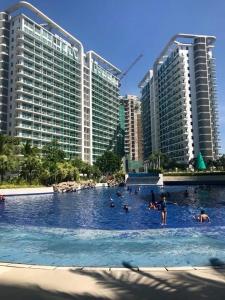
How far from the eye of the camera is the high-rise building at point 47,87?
420ft

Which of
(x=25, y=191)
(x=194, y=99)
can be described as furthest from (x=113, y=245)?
(x=194, y=99)

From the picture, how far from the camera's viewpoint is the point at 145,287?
10906 millimetres

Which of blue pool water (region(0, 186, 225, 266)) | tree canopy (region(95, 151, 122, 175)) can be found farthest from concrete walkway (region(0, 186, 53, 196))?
tree canopy (region(95, 151, 122, 175))

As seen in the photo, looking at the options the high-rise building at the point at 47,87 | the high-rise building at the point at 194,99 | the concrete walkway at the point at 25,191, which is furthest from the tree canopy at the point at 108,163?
the concrete walkway at the point at 25,191

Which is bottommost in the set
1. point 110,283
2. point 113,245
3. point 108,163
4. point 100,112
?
point 113,245

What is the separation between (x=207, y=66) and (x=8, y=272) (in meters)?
176

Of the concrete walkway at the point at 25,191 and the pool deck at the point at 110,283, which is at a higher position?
the concrete walkway at the point at 25,191

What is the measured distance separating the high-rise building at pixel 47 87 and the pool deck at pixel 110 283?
115m

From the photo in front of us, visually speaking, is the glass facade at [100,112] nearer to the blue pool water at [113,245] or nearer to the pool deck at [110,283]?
the blue pool water at [113,245]

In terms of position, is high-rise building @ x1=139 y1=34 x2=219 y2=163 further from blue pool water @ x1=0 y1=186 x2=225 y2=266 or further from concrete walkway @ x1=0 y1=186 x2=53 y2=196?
blue pool water @ x1=0 y1=186 x2=225 y2=266

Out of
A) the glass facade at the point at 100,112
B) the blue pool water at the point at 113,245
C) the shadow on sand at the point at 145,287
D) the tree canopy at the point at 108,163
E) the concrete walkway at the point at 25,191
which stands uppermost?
the glass facade at the point at 100,112

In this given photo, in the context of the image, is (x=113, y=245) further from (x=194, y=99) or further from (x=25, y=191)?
(x=194, y=99)

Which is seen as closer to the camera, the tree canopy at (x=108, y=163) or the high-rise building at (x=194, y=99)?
the tree canopy at (x=108, y=163)

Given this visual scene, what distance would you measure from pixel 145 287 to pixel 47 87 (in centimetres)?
13990
